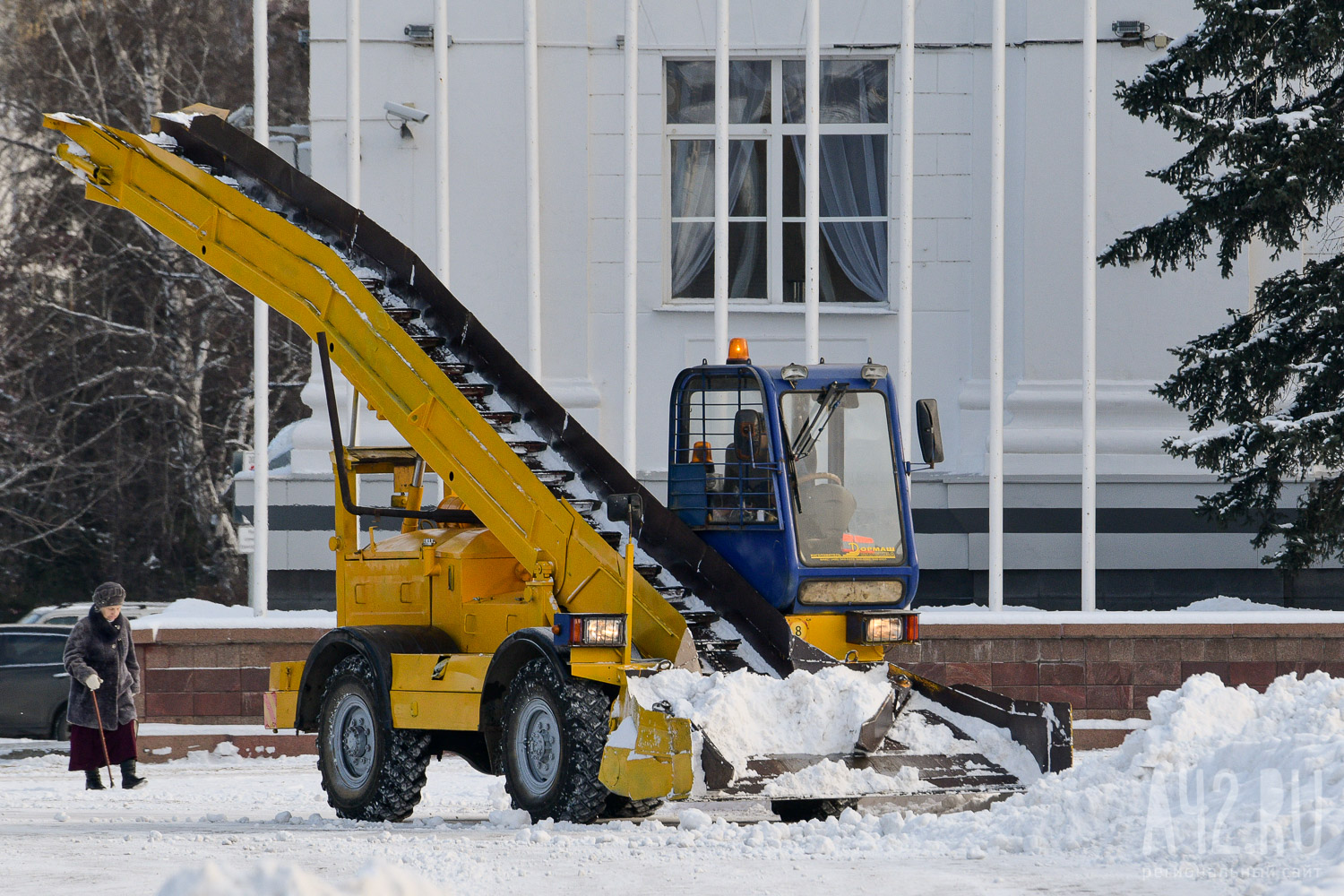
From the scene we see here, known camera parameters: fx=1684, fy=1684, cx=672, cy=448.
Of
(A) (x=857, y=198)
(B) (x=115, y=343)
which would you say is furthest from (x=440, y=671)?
(B) (x=115, y=343)

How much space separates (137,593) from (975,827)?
88.2 ft

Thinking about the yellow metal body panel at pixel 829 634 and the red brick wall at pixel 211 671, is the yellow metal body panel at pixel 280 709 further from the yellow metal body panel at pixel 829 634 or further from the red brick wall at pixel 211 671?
the yellow metal body panel at pixel 829 634

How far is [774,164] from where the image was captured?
1762 cm

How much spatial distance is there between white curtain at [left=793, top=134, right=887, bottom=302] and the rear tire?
927 cm

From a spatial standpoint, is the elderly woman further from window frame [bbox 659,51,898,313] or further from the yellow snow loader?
window frame [bbox 659,51,898,313]

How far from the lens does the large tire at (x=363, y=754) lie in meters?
10.1

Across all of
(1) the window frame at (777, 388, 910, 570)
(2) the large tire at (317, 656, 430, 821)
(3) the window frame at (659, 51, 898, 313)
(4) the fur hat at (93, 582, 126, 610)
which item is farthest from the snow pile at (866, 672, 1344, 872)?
(3) the window frame at (659, 51, 898, 313)

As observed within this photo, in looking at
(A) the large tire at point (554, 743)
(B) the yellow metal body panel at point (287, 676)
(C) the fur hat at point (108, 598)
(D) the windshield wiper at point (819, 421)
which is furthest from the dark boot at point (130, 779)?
(D) the windshield wiper at point (819, 421)

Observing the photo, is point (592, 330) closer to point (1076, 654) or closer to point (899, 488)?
point (1076, 654)

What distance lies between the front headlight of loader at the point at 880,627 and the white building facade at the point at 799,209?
6.87 m

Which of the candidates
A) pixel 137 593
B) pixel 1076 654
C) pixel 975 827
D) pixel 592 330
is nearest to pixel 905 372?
pixel 1076 654

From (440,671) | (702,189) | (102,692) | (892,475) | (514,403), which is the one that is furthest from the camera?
(702,189)

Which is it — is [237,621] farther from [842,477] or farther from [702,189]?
[702,189]

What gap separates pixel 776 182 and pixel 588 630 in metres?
9.73
